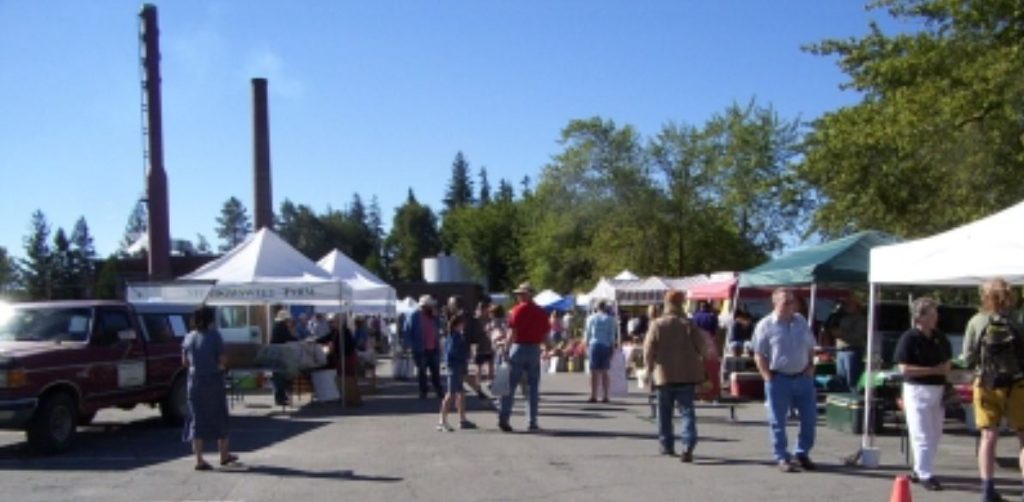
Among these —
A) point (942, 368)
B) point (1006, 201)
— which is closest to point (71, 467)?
point (942, 368)

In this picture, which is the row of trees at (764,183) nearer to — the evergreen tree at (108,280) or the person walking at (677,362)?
the evergreen tree at (108,280)

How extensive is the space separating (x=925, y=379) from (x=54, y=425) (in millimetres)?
9719

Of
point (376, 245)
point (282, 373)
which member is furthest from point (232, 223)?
point (282, 373)

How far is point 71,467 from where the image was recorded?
1121cm

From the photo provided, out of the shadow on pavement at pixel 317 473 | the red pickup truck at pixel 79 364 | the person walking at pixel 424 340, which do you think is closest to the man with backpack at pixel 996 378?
the shadow on pavement at pixel 317 473

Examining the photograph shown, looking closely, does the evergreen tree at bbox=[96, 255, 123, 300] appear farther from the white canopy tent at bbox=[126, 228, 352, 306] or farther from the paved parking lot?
the paved parking lot

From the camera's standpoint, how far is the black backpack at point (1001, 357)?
26.7 feet

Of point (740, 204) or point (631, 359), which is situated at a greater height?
point (740, 204)

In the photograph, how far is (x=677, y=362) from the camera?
10.6 metres

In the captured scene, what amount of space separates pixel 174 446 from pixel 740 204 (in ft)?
131

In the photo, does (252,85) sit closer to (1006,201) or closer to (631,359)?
(631,359)

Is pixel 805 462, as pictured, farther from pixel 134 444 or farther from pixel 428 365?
pixel 428 365

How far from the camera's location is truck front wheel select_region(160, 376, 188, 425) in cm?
1530

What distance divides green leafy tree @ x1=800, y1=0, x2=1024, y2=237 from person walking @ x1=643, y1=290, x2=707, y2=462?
12.4 m
